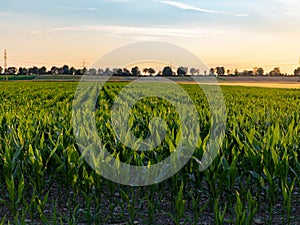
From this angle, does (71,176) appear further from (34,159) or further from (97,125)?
(97,125)

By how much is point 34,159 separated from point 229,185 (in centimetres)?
186

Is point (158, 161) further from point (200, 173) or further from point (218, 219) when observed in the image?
point (218, 219)

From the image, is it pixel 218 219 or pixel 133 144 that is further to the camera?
pixel 133 144

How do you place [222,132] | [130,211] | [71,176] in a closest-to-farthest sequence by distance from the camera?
[130,211]
[71,176]
[222,132]

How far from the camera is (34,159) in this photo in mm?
4492

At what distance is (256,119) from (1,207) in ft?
15.9

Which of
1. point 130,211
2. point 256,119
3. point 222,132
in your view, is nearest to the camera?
point 130,211

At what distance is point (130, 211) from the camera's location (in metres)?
4.05

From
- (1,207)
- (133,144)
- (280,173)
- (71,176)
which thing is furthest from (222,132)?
(1,207)

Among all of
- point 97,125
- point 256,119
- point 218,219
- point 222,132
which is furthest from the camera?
point 256,119

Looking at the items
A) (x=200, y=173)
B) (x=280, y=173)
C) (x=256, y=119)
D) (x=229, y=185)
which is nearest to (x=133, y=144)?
(x=200, y=173)

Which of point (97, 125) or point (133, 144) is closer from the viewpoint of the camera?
point (133, 144)

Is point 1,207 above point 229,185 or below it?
below

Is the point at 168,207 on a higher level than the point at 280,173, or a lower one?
lower
